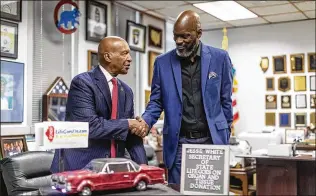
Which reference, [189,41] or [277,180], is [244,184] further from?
[189,41]

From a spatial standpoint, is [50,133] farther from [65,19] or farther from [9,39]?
[65,19]

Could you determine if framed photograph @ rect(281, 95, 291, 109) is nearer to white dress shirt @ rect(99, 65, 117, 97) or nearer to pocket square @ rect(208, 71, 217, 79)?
pocket square @ rect(208, 71, 217, 79)

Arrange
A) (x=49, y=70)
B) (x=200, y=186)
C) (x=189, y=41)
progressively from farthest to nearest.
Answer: (x=49, y=70), (x=189, y=41), (x=200, y=186)

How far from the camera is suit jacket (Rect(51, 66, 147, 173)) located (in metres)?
1.88

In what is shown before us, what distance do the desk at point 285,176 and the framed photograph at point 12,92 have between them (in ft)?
9.41

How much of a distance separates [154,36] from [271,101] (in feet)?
8.68

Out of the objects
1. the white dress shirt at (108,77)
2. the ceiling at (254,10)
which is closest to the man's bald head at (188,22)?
the white dress shirt at (108,77)

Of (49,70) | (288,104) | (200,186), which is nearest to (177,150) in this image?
(200,186)

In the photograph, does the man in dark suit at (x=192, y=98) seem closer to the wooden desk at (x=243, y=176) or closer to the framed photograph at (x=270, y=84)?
the wooden desk at (x=243, y=176)

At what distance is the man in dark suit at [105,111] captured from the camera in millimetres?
1891

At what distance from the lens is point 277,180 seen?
5.14m

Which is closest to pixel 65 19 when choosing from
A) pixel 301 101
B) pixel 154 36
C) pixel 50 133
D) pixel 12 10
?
pixel 12 10

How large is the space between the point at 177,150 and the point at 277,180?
3.20 metres

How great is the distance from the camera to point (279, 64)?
27.3ft
